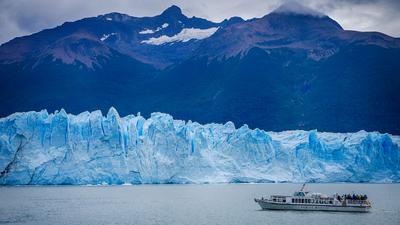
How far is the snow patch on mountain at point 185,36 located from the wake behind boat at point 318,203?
314 ft

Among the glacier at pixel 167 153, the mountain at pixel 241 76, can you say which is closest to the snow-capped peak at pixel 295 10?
the mountain at pixel 241 76

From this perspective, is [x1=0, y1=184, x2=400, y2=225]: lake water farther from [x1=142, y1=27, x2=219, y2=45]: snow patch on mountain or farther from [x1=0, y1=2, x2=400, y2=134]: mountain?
[x1=142, y1=27, x2=219, y2=45]: snow patch on mountain

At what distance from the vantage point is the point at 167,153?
56.8 metres

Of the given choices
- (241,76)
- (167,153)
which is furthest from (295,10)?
(167,153)

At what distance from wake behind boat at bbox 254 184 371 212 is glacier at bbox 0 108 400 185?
60.8 ft

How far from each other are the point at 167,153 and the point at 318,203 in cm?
2056

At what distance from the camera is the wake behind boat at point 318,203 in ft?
128

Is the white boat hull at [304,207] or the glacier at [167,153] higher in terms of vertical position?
the glacier at [167,153]

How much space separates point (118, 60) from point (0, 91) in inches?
960

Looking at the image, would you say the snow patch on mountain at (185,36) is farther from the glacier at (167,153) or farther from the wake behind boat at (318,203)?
the wake behind boat at (318,203)

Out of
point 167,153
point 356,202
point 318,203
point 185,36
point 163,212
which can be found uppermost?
point 185,36

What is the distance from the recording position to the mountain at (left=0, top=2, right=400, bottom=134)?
88688 mm

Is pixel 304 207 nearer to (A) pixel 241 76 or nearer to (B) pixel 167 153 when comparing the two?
(B) pixel 167 153

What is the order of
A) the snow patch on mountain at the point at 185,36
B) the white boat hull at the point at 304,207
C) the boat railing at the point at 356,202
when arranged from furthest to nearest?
1. the snow patch on mountain at the point at 185,36
2. the white boat hull at the point at 304,207
3. the boat railing at the point at 356,202
